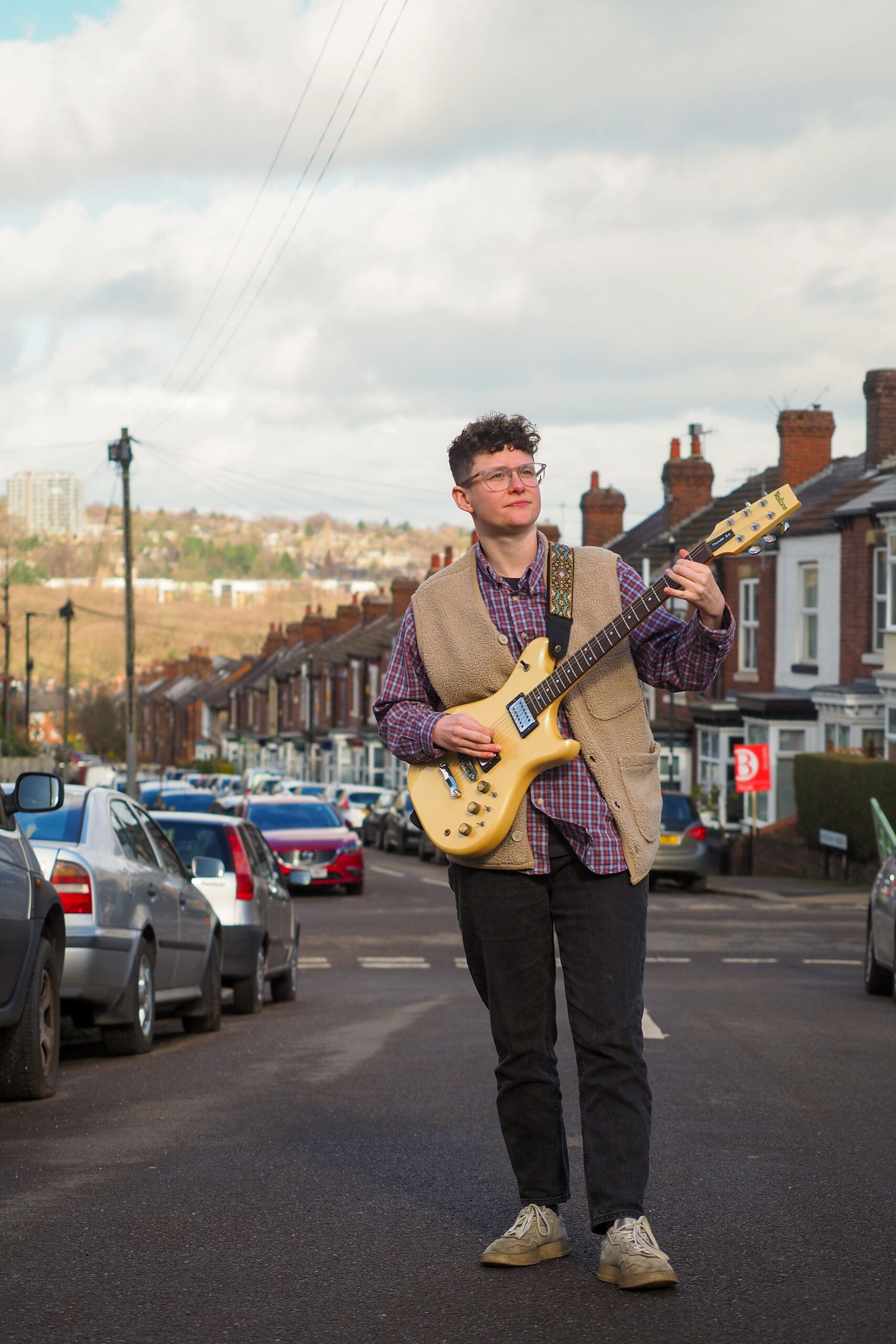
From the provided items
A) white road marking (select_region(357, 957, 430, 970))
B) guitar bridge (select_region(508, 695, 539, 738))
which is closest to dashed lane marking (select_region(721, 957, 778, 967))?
white road marking (select_region(357, 957, 430, 970))

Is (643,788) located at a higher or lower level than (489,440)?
lower

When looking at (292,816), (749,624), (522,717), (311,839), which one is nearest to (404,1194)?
(522,717)

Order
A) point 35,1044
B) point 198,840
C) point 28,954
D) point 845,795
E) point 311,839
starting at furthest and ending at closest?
point 845,795
point 311,839
point 198,840
point 35,1044
point 28,954

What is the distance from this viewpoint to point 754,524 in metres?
4.78

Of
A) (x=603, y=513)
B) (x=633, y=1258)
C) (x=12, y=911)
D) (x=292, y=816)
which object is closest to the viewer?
(x=633, y=1258)

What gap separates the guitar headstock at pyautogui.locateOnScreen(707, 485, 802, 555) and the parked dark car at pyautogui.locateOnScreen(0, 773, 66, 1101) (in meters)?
3.87

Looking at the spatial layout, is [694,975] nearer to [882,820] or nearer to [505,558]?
[882,820]

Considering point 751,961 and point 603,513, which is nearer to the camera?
point 751,961

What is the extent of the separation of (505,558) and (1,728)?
59.5 metres

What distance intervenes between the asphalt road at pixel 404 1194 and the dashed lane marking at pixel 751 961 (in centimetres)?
602

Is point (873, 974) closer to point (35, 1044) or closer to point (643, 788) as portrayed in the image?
point (35, 1044)

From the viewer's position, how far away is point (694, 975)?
1605cm

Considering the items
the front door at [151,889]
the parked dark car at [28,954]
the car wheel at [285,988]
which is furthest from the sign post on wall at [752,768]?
the parked dark car at [28,954]

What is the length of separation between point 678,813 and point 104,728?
100518mm
